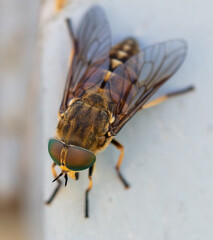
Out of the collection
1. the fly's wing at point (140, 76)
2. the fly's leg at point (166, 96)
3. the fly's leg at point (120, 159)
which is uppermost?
the fly's wing at point (140, 76)

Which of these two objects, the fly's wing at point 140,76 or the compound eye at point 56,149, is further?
the fly's wing at point 140,76

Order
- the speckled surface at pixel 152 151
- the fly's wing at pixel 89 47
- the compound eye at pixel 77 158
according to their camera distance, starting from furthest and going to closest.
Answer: the fly's wing at pixel 89 47 → the speckled surface at pixel 152 151 → the compound eye at pixel 77 158

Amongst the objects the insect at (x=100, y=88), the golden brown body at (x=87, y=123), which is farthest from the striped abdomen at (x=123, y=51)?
the golden brown body at (x=87, y=123)

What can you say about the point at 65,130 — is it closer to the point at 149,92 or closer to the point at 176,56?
the point at 149,92

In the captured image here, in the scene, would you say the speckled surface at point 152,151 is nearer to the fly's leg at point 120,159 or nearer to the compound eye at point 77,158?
the fly's leg at point 120,159

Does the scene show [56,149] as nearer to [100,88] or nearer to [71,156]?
[71,156]

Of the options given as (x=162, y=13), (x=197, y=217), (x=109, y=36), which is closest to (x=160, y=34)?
(x=162, y=13)

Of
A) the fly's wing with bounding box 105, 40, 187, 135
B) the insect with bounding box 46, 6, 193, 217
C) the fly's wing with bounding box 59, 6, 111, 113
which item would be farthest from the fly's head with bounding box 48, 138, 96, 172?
the fly's wing with bounding box 59, 6, 111, 113

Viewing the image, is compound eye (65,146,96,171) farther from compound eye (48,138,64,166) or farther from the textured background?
the textured background
